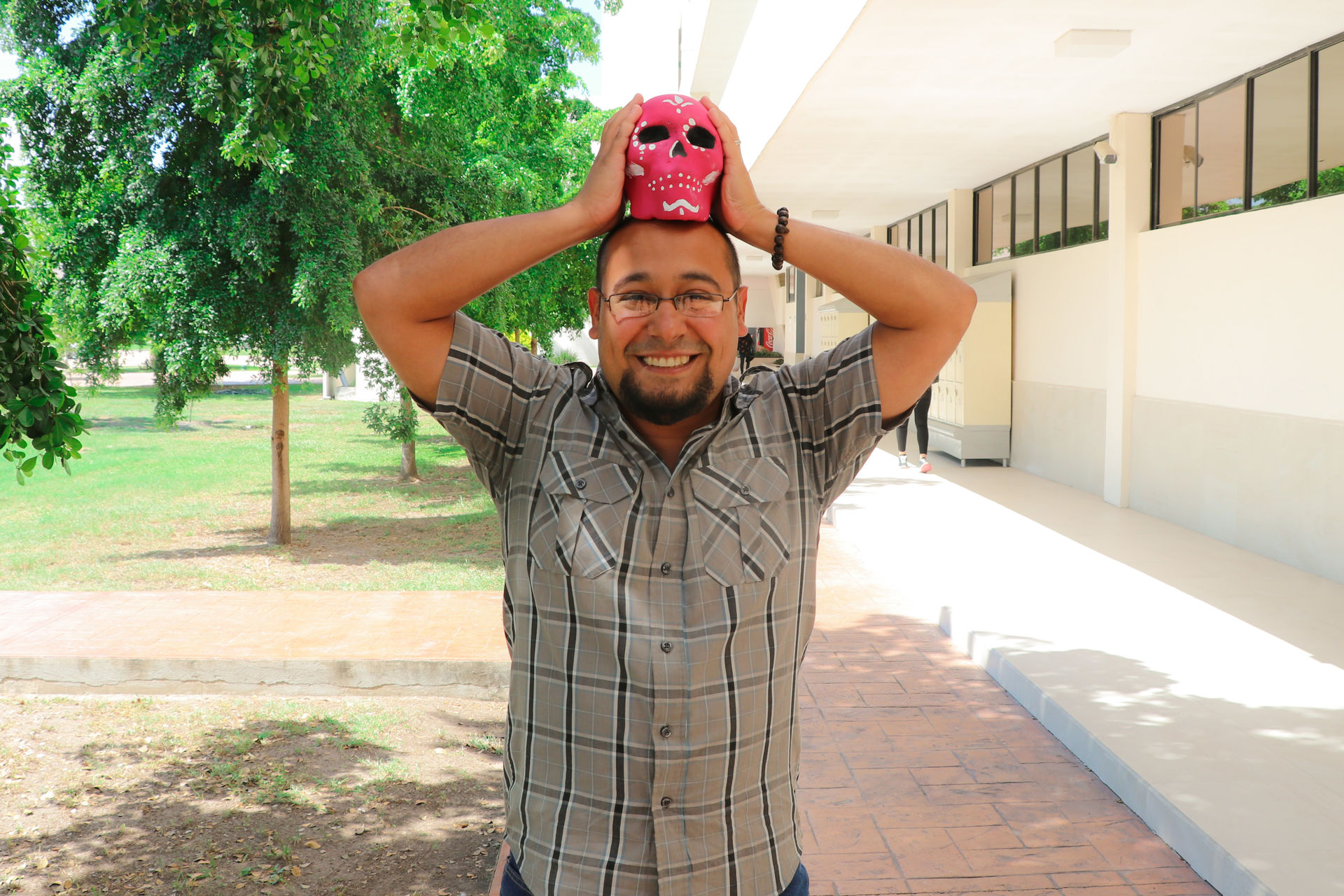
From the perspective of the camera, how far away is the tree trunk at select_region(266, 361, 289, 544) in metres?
10.8

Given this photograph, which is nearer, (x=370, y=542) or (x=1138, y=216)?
(x=1138, y=216)

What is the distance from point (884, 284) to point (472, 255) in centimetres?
66

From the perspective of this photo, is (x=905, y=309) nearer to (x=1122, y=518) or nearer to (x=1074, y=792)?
(x=1074, y=792)

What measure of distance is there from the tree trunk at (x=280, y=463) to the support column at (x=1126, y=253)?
830 centimetres

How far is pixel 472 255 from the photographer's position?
66.2 inches

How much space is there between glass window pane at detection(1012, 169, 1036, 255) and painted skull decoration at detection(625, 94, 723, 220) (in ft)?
44.5

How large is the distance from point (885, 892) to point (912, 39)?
21.4 ft

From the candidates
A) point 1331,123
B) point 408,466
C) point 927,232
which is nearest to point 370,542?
point 408,466

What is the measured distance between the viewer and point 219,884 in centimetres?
416

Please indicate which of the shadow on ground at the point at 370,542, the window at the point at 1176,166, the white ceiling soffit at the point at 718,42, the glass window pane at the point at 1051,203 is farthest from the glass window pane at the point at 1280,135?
the white ceiling soffit at the point at 718,42

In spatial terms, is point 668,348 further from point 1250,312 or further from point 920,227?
point 920,227

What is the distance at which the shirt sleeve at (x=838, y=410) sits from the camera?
5.92 feet

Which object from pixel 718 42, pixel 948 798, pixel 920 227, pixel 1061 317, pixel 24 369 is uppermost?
pixel 718 42

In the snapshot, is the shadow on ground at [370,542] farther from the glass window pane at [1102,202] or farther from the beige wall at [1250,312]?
the glass window pane at [1102,202]
